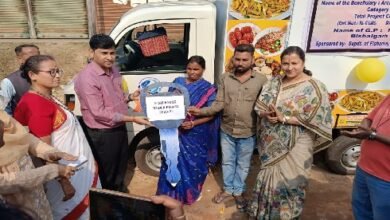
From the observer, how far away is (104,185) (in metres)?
3.46

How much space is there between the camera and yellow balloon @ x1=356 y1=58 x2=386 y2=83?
11.0 feet

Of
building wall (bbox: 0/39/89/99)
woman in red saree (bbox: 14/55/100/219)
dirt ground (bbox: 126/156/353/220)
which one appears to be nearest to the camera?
woman in red saree (bbox: 14/55/100/219)

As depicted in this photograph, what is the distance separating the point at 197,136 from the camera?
339 cm

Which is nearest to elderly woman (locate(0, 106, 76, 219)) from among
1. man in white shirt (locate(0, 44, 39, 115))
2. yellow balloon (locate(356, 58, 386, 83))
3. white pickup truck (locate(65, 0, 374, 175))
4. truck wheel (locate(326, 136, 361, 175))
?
man in white shirt (locate(0, 44, 39, 115))

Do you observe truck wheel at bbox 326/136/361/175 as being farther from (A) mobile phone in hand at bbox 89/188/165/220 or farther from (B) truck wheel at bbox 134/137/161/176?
(A) mobile phone in hand at bbox 89/188/165/220

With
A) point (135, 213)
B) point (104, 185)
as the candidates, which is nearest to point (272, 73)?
point (104, 185)

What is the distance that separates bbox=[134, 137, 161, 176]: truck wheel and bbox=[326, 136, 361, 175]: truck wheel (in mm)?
1934

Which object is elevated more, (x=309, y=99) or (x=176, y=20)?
(x=176, y=20)

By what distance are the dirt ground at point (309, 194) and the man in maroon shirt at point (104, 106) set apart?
30.8 inches

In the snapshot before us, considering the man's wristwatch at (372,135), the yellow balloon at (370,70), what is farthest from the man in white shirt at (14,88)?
the yellow balloon at (370,70)

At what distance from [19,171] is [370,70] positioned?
9.95 feet

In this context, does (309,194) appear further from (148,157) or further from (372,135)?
(148,157)

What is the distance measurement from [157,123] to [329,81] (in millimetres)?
1750

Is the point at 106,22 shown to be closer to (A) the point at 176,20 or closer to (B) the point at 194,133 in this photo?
(A) the point at 176,20
